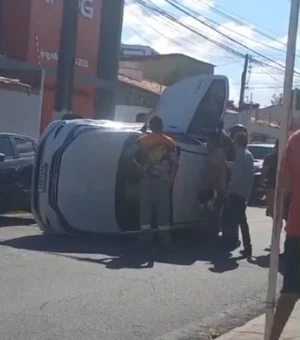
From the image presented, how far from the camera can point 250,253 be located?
12.8 metres

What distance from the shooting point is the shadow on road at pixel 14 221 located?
599 inches

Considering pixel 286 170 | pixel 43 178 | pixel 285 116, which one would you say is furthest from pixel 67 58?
pixel 286 170

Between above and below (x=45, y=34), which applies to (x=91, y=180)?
below

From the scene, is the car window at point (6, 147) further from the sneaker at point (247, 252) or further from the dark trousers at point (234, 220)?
the sneaker at point (247, 252)

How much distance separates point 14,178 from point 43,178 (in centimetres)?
230

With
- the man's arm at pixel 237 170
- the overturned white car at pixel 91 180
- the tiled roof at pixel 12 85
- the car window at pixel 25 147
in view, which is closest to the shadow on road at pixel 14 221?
the car window at pixel 25 147

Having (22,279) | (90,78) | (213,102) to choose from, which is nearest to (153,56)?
(90,78)

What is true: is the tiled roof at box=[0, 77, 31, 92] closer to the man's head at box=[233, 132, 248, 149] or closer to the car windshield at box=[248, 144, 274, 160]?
the car windshield at box=[248, 144, 274, 160]

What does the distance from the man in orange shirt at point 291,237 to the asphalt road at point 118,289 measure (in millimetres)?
1550

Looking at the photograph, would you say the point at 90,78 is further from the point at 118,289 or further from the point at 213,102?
the point at 118,289

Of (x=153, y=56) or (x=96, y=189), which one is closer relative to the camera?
(x=96, y=189)

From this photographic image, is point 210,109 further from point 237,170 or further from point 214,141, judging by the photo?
point 237,170

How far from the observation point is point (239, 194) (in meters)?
12.9

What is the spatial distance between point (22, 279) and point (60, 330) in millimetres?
2174
